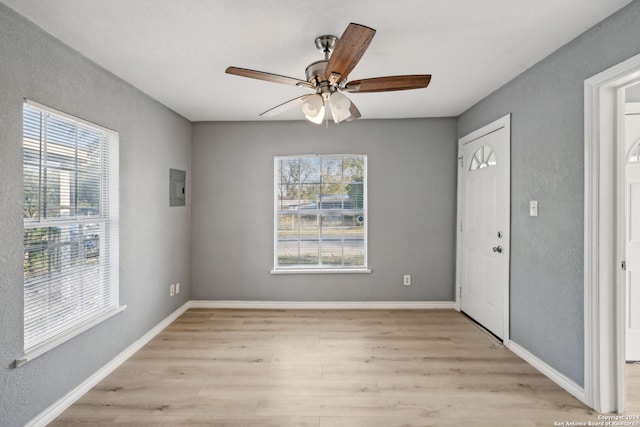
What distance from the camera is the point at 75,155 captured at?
2.28 metres

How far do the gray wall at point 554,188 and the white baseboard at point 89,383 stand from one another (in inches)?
133

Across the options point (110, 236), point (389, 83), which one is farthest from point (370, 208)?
point (110, 236)

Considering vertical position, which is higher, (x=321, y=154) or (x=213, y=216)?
(x=321, y=154)

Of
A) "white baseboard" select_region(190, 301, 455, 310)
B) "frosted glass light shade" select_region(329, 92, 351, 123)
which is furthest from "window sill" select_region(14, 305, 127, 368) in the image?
"frosted glass light shade" select_region(329, 92, 351, 123)

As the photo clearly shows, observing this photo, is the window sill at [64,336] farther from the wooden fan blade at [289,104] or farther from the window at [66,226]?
the wooden fan blade at [289,104]

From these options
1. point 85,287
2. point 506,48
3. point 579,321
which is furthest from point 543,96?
point 85,287

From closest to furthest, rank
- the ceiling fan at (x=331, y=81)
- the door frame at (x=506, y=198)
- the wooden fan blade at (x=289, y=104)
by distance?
the ceiling fan at (x=331, y=81), the wooden fan blade at (x=289, y=104), the door frame at (x=506, y=198)

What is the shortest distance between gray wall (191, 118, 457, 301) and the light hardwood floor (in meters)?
0.68

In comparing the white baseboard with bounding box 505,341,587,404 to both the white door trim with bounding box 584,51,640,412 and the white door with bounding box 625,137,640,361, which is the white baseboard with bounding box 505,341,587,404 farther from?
the white door with bounding box 625,137,640,361

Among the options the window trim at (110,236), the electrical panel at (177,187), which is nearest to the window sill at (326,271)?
the electrical panel at (177,187)

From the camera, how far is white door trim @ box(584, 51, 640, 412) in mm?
1962

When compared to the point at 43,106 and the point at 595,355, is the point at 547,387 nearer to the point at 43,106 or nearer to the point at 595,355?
the point at 595,355

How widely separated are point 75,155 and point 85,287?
97cm

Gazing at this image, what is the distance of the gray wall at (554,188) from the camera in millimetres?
2027
